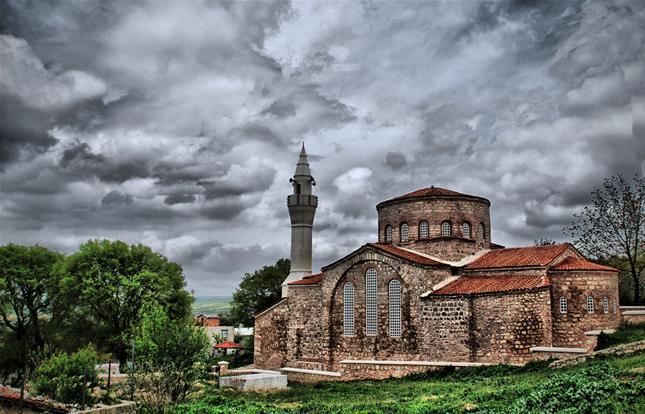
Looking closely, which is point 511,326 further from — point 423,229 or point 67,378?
point 67,378

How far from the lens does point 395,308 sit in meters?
29.3

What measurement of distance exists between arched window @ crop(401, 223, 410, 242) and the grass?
936cm

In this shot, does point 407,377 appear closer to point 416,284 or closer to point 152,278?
point 416,284

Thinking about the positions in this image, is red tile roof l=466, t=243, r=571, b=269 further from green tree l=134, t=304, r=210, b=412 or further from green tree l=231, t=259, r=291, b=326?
green tree l=231, t=259, r=291, b=326

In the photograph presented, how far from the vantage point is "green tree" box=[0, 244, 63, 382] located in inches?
1444

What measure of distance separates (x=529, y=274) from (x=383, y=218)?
9.78m

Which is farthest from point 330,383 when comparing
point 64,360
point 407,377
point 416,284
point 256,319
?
point 64,360

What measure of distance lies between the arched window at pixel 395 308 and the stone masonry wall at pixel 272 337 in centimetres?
716

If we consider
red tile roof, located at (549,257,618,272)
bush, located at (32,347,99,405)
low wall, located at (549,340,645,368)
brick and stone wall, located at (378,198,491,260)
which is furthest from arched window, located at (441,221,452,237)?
bush, located at (32,347,99,405)

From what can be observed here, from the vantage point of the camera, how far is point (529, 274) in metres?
27.6

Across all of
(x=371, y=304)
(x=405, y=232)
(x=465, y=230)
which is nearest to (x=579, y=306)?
(x=465, y=230)

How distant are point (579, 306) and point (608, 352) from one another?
13.3 ft

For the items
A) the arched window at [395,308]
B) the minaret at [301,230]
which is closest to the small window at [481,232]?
the arched window at [395,308]

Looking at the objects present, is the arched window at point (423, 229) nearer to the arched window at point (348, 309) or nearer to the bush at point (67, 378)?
the arched window at point (348, 309)
